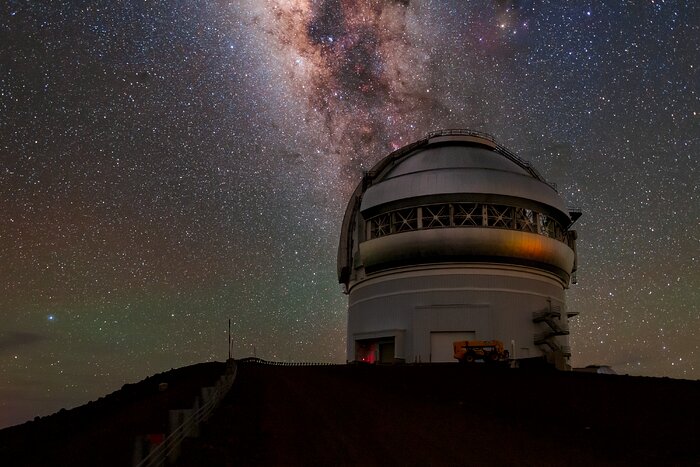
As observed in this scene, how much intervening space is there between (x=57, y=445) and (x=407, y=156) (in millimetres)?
41639

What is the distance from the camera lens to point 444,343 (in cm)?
4281

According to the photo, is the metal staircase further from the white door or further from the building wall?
the white door

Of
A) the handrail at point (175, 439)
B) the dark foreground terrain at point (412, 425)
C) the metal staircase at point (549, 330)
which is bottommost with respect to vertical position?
the dark foreground terrain at point (412, 425)

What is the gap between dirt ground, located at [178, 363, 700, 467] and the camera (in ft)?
35.9

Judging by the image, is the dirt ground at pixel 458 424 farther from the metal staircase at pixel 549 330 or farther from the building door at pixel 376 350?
the building door at pixel 376 350

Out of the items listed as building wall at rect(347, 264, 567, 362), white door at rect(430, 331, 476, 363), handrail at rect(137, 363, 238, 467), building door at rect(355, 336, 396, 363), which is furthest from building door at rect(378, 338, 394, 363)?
handrail at rect(137, 363, 238, 467)

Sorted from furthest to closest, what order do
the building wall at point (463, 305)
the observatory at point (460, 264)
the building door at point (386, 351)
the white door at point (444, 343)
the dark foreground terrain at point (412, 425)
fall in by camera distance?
the building door at point (386, 351)
the observatory at point (460, 264)
the building wall at point (463, 305)
the white door at point (444, 343)
the dark foreground terrain at point (412, 425)

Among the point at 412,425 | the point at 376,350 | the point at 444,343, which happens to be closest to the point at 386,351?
the point at 376,350

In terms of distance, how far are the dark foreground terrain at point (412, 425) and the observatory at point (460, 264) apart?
17.7m

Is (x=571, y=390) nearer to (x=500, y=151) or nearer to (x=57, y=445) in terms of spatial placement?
(x=57, y=445)

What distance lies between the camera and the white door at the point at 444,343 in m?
42.5

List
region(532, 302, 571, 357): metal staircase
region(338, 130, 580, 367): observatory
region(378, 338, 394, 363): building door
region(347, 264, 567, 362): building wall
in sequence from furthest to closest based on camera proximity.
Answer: region(378, 338, 394, 363): building door → region(532, 302, 571, 357): metal staircase → region(338, 130, 580, 367): observatory → region(347, 264, 567, 362): building wall

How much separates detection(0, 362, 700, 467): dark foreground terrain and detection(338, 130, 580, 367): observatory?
17.7m

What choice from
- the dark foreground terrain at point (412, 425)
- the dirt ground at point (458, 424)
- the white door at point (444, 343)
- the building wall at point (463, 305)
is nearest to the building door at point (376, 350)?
the building wall at point (463, 305)
